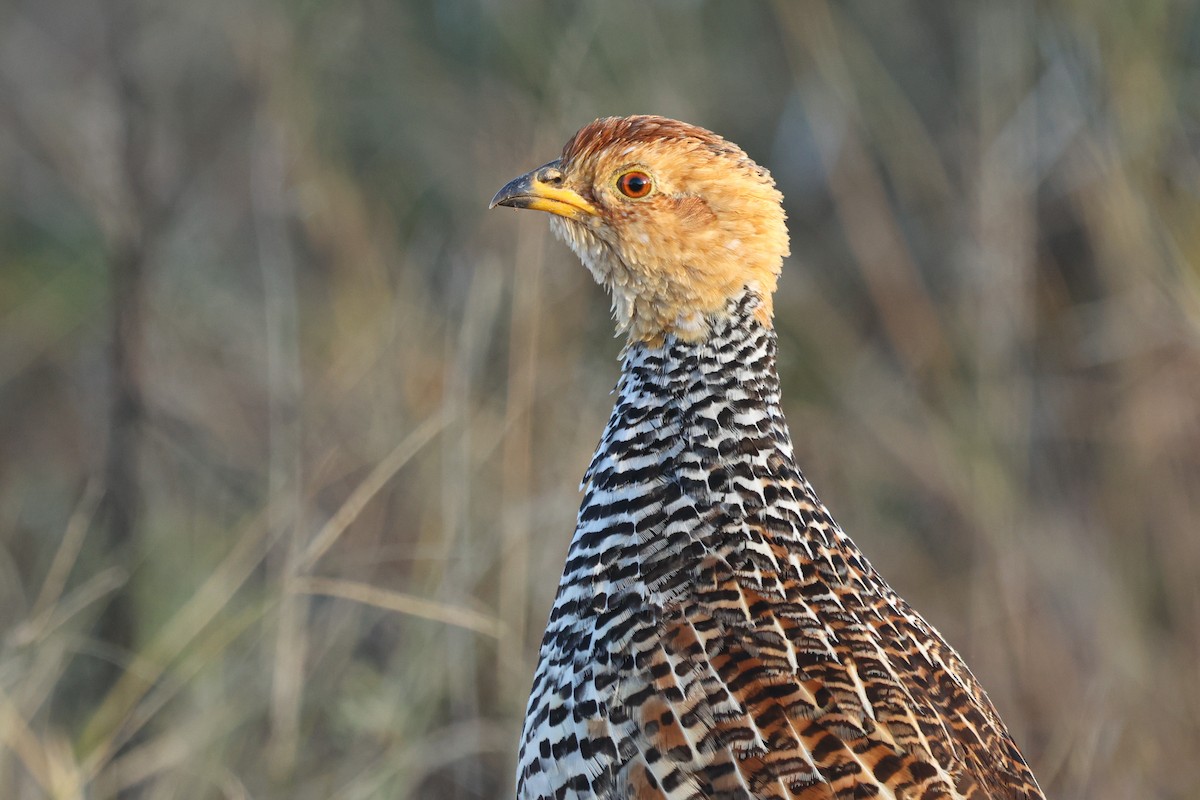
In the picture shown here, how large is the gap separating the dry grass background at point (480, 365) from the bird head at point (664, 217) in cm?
68

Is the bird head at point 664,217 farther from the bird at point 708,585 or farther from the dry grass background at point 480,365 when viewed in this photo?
the dry grass background at point 480,365

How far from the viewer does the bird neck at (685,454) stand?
9.97 feet

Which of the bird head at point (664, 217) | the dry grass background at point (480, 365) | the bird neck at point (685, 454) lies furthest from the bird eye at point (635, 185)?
the dry grass background at point (480, 365)

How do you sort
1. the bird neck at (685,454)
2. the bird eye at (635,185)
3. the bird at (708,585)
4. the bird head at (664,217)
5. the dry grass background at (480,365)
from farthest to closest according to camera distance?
the dry grass background at (480,365) < the bird eye at (635,185) < the bird head at (664,217) < the bird neck at (685,454) < the bird at (708,585)

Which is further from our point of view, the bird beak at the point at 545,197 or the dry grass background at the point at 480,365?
the dry grass background at the point at 480,365

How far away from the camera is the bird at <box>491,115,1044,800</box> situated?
107 inches

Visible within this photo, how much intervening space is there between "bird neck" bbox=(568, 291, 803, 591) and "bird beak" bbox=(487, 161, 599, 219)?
37 centimetres

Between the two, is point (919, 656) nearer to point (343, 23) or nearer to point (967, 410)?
point (967, 410)

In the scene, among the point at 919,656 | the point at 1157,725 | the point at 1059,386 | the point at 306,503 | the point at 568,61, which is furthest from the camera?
the point at 1059,386

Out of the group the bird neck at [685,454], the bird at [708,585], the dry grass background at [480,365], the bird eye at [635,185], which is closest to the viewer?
the bird at [708,585]

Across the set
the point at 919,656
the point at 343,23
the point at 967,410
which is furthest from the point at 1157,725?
the point at 343,23

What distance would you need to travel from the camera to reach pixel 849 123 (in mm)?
6043

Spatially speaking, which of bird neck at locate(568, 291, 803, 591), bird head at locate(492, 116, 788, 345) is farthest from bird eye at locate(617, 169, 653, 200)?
bird neck at locate(568, 291, 803, 591)

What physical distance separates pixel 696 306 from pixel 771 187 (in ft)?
1.20
